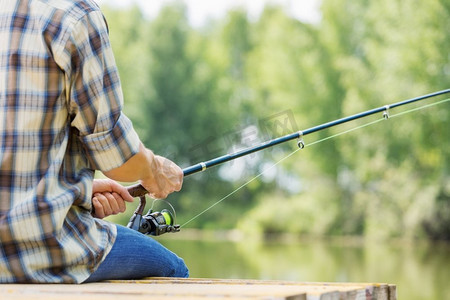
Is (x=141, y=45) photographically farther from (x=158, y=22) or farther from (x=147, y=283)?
(x=147, y=283)

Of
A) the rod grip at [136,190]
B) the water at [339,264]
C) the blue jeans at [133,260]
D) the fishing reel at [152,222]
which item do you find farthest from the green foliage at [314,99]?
the blue jeans at [133,260]

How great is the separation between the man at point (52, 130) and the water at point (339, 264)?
21.9 ft

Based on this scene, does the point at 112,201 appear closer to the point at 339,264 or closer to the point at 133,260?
the point at 133,260

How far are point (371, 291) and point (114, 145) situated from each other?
55 centimetres

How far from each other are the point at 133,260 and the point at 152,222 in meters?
0.50

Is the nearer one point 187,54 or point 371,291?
point 371,291

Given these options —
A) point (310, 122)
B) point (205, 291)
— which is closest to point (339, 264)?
point (310, 122)

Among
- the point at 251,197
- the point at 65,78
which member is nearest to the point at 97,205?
the point at 65,78

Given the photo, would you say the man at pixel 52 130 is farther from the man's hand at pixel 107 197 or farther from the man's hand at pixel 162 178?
the man's hand at pixel 107 197

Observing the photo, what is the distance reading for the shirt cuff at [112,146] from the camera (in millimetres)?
1523

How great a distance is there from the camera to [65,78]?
58.8 inches

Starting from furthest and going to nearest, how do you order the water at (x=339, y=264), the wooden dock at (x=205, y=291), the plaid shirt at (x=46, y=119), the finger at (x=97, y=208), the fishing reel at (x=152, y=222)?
1. the water at (x=339, y=264)
2. the fishing reel at (x=152, y=222)
3. the finger at (x=97, y=208)
4. the plaid shirt at (x=46, y=119)
5. the wooden dock at (x=205, y=291)

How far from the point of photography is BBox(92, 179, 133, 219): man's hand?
186 cm

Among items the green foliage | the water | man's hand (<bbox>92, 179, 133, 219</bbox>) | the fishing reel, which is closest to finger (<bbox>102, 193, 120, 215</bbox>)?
man's hand (<bbox>92, 179, 133, 219</bbox>)
